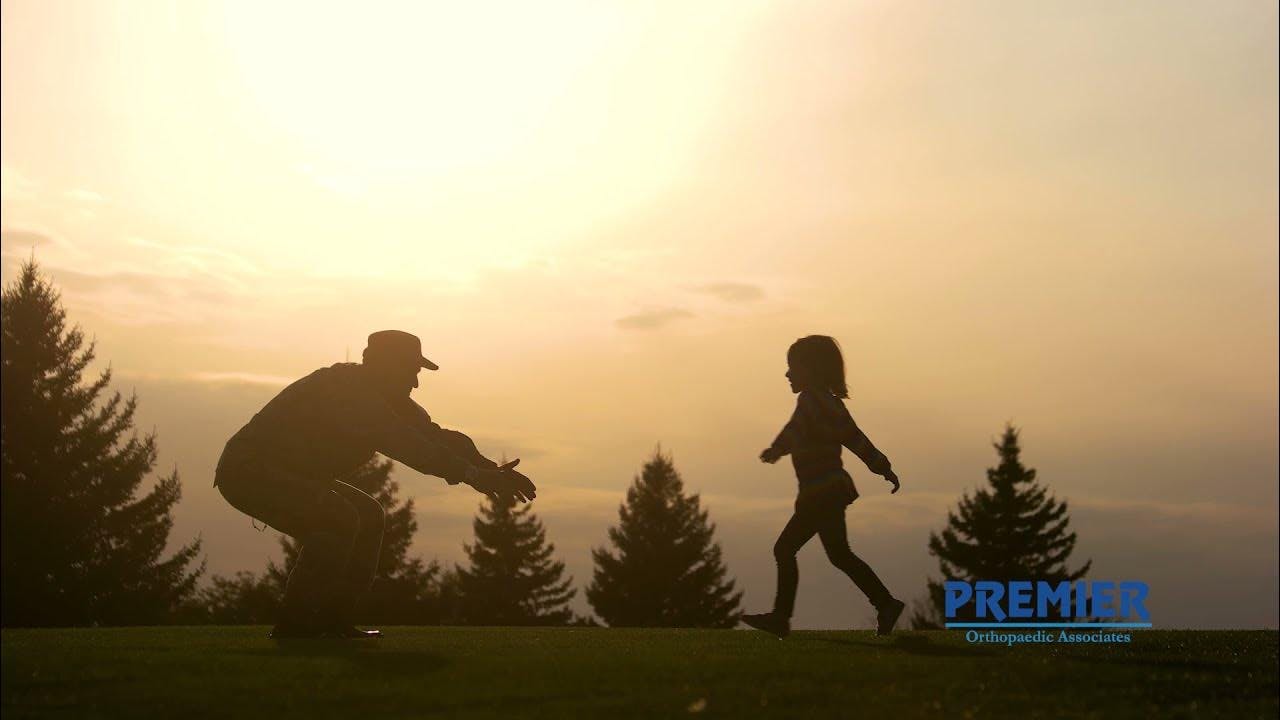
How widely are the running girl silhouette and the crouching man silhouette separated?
2058 mm

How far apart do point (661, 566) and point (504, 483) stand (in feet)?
191

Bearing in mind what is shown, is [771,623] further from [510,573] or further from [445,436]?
[510,573]

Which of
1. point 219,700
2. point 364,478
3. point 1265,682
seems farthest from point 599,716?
point 364,478

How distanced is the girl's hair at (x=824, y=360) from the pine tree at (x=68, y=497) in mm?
33467

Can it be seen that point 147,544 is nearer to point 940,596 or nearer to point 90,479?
point 90,479

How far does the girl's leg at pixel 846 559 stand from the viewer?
9539 mm

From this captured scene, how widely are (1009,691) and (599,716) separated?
2279mm

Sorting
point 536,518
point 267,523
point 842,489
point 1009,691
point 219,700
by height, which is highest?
point 536,518

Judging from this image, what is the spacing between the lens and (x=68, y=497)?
39.7 meters

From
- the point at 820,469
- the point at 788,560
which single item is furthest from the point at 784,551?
the point at 820,469

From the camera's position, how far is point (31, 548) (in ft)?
124

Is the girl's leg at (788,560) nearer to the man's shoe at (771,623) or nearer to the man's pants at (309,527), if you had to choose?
the man's shoe at (771,623)

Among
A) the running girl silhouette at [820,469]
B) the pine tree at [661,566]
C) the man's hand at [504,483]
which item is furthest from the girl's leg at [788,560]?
the pine tree at [661,566]

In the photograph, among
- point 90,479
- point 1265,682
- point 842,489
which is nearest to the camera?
point 1265,682
